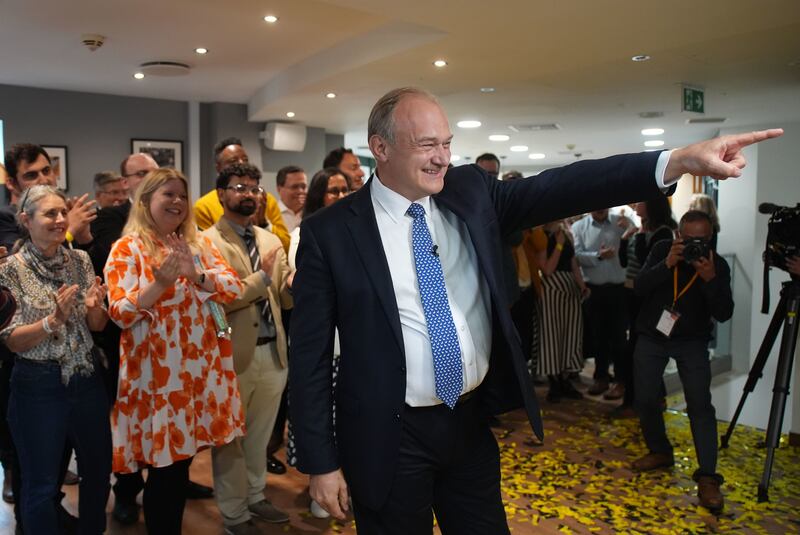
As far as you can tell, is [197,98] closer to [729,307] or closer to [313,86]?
[313,86]

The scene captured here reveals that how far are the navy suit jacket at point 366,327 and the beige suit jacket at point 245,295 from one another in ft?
3.74

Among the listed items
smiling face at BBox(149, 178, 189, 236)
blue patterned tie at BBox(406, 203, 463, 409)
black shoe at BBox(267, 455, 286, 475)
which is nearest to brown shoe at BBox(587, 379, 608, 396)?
black shoe at BBox(267, 455, 286, 475)

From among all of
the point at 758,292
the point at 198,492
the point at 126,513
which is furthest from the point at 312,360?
the point at 758,292

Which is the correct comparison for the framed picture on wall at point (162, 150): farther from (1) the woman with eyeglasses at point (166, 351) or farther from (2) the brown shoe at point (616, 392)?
(1) the woman with eyeglasses at point (166, 351)

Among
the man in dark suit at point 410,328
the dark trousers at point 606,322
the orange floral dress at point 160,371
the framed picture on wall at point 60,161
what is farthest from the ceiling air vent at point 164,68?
the man in dark suit at point 410,328

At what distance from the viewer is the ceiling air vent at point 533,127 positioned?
29.1 feet

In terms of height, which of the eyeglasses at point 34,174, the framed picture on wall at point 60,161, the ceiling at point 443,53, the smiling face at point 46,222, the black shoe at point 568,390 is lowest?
the black shoe at point 568,390

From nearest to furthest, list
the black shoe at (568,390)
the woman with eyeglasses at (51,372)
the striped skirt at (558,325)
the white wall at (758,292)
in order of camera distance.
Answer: the woman with eyeglasses at (51,372), the striped skirt at (558,325), the black shoe at (568,390), the white wall at (758,292)

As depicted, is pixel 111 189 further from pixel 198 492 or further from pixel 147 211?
pixel 198 492

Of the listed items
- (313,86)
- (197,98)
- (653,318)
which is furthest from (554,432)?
(197,98)

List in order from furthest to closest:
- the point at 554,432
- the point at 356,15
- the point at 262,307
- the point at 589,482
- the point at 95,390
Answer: the point at 356,15, the point at 554,432, the point at 589,482, the point at 262,307, the point at 95,390

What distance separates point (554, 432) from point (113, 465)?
9.36ft

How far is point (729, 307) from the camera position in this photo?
339cm

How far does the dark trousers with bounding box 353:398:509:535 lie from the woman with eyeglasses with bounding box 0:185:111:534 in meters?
1.27
